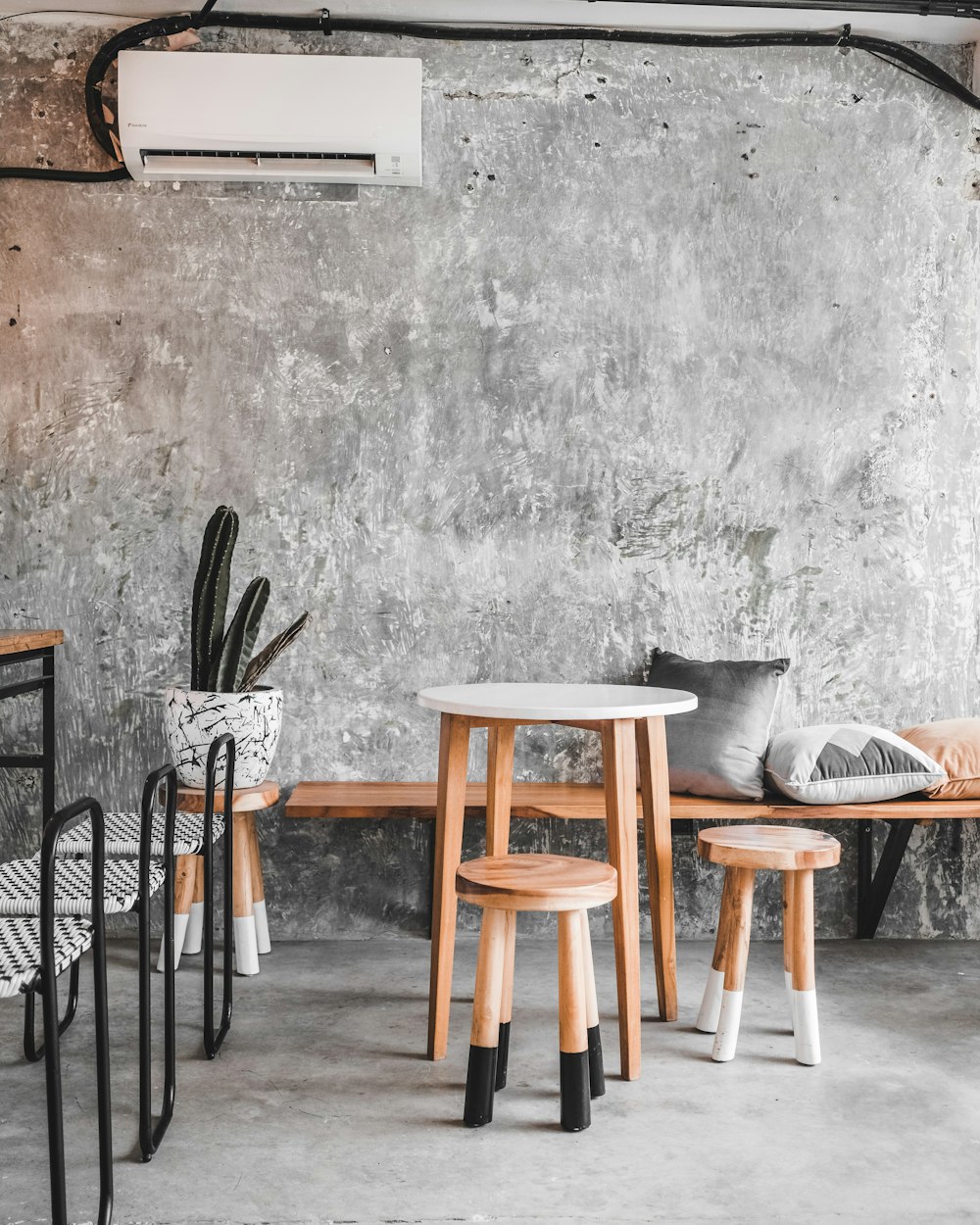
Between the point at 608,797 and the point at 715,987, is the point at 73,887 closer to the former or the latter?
the point at 608,797

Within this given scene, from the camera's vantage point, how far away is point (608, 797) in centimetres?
254

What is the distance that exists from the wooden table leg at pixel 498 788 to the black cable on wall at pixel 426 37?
2.29 metres

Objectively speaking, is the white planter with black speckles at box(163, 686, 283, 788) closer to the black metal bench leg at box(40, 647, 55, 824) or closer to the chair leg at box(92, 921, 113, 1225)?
the black metal bench leg at box(40, 647, 55, 824)

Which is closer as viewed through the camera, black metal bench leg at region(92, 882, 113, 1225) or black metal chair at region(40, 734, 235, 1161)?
black metal bench leg at region(92, 882, 113, 1225)

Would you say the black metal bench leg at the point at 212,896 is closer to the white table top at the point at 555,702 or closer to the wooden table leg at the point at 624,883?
the white table top at the point at 555,702

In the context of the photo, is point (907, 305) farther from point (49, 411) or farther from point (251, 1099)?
point (251, 1099)

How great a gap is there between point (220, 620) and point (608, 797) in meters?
1.32

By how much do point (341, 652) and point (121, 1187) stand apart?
193 centimetres

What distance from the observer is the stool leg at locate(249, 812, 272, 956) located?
3303 mm

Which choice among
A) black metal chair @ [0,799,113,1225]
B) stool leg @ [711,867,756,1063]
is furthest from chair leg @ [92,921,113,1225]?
stool leg @ [711,867,756,1063]

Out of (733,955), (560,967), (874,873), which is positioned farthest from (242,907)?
(874,873)

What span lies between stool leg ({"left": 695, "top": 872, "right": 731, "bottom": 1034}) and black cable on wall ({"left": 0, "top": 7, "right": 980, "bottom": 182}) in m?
2.80

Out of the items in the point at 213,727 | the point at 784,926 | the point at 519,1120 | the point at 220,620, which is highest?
the point at 220,620

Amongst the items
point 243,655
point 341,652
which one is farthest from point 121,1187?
point 341,652
